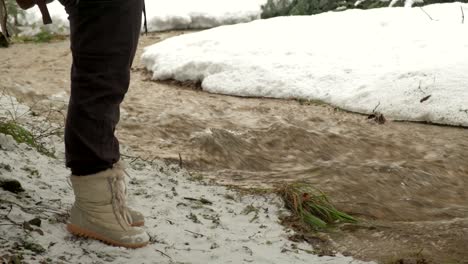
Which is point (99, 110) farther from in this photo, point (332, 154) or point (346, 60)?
point (346, 60)

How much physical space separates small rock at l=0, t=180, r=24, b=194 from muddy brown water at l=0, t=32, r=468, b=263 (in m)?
1.20

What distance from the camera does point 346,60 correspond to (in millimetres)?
6645

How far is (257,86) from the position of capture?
20.6 ft

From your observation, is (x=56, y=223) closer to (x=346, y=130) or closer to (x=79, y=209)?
(x=79, y=209)

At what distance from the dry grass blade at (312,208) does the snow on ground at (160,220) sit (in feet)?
0.26

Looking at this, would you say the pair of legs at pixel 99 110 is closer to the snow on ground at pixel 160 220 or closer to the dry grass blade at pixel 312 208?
the snow on ground at pixel 160 220

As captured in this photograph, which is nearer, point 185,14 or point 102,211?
point 102,211

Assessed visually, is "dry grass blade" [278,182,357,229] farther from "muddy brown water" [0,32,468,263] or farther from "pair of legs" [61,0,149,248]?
"pair of legs" [61,0,149,248]

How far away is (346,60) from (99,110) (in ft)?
16.0

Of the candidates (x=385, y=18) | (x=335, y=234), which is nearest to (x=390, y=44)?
(x=385, y=18)

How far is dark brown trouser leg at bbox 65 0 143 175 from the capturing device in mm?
2104

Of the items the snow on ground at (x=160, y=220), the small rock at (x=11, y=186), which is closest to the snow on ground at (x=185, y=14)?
the snow on ground at (x=160, y=220)

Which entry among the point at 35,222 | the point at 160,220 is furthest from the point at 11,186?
the point at 160,220

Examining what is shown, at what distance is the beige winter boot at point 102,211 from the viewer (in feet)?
7.54
